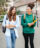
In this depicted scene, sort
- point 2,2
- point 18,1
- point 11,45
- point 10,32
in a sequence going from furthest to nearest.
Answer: point 18,1
point 2,2
point 11,45
point 10,32

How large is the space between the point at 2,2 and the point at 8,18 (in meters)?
25.7

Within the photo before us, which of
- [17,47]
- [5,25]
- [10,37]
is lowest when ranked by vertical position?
[17,47]

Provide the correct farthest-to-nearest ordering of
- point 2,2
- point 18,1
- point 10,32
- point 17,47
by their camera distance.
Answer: point 18,1 → point 2,2 → point 17,47 → point 10,32

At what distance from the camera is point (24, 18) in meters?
5.60

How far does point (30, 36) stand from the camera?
18.5 feet

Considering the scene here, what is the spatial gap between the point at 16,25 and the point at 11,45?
67 cm

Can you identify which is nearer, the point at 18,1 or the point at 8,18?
Answer: the point at 8,18

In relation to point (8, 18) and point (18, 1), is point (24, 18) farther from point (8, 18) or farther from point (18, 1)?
point (18, 1)

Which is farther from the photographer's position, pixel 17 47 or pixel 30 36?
pixel 17 47

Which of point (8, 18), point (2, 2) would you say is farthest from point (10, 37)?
point (2, 2)

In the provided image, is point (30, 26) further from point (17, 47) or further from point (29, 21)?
point (17, 47)

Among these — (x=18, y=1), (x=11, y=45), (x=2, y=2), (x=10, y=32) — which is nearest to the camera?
(x=10, y=32)

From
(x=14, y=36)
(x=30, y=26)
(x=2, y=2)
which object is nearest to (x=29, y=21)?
(x=30, y=26)

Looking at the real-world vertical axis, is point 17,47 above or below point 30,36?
below
